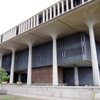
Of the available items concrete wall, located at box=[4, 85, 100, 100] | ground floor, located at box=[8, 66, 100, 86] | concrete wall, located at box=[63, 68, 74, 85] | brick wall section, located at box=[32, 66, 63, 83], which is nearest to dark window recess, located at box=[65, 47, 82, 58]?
ground floor, located at box=[8, 66, 100, 86]

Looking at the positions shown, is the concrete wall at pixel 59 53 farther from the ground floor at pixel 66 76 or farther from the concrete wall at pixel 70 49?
the ground floor at pixel 66 76

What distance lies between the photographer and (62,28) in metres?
21.0

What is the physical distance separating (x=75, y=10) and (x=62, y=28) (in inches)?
189

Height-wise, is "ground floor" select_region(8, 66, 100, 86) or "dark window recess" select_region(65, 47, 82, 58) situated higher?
"dark window recess" select_region(65, 47, 82, 58)

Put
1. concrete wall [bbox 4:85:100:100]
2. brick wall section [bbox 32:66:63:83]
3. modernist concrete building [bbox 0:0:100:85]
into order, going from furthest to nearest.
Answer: brick wall section [bbox 32:66:63:83], modernist concrete building [bbox 0:0:100:85], concrete wall [bbox 4:85:100:100]

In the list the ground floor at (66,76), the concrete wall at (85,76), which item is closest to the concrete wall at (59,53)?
the ground floor at (66,76)

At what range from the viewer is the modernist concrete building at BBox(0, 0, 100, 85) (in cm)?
1775

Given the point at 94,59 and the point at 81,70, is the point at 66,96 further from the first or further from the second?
the point at 81,70

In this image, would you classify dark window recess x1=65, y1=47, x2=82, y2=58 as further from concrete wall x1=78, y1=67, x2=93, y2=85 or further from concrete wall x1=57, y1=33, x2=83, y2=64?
concrete wall x1=78, y1=67, x2=93, y2=85

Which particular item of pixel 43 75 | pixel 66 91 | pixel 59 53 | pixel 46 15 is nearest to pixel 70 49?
pixel 59 53

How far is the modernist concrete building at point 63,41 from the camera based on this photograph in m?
17.8

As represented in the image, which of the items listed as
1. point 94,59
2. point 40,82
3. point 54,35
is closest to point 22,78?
point 40,82

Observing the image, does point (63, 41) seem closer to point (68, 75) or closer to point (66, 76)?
point (68, 75)

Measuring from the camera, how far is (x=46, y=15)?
2120cm
